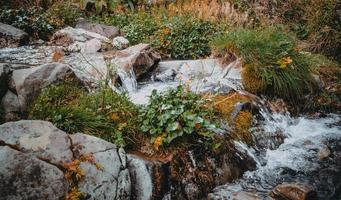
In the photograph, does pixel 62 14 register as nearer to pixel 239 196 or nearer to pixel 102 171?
pixel 102 171

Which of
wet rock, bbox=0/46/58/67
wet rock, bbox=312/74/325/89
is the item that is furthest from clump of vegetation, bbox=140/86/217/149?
wet rock, bbox=312/74/325/89

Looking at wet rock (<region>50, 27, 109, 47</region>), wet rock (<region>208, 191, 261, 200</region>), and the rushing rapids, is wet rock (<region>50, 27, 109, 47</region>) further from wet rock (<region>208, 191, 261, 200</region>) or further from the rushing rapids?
wet rock (<region>208, 191, 261, 200</region>)

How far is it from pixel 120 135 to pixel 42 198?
4.39 feet

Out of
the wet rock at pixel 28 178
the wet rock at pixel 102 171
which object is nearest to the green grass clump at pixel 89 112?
the wet rock at pixel 102 171

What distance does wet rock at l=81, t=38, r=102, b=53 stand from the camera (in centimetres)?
805

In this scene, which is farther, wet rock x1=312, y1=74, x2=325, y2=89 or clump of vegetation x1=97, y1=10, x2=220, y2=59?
clump of vegetation x1=97, y1=10, x2=220, y2=59

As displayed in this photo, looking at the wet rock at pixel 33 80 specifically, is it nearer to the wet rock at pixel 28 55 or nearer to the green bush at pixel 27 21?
the wet rock at pixel 28 55

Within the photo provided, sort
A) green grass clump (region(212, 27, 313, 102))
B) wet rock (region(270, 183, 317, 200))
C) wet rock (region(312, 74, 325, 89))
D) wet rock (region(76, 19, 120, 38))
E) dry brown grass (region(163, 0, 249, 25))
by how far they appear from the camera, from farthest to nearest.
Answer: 1. dry brown grass (region(163, 0, 249, 25))
2. wet rock (region(76, 19, 120, 38))
3. wet rock (region(312, 74, 325, 89))
4. green grass clump (region(212, 27, 313, 102))
5. wet rock (region(270, 183, 317, 200))

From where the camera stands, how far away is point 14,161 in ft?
9.57

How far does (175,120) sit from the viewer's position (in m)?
4.17

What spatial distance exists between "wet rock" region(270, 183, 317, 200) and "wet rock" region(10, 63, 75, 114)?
123 inches

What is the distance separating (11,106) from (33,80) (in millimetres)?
458

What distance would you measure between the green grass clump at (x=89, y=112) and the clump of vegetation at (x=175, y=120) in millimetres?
244

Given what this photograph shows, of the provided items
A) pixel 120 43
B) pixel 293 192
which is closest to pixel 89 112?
pixel 293 192
